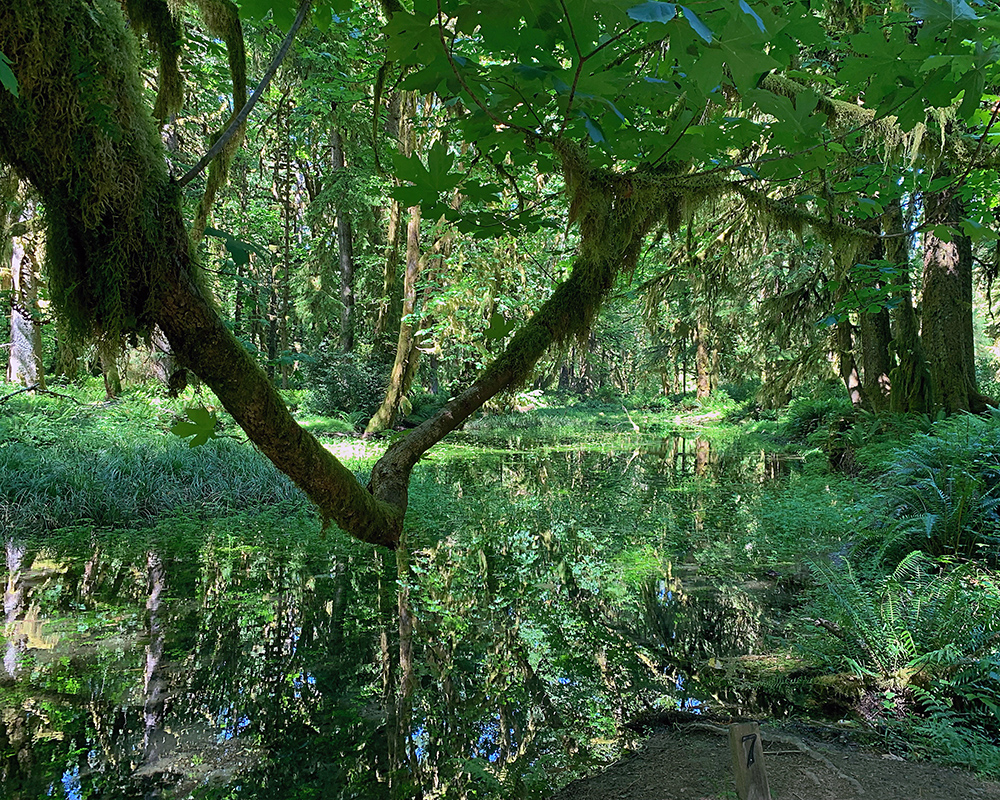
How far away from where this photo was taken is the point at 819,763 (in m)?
2.75

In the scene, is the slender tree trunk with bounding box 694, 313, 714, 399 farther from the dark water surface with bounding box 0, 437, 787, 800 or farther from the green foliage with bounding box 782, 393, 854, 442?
the dark water surface with bounding box 0, 437, 787, 800

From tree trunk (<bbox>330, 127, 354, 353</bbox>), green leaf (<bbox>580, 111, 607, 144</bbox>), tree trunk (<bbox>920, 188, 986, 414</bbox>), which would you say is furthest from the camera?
tree trunk (<bbox>330, 127, 354, 353</bbox>)

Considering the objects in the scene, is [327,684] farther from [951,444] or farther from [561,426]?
[561,426]

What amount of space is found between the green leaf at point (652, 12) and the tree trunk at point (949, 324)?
8.30m

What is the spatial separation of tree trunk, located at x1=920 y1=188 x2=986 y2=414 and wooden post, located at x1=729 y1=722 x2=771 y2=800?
23.3 ft

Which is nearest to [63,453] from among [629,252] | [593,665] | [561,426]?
[593,665]

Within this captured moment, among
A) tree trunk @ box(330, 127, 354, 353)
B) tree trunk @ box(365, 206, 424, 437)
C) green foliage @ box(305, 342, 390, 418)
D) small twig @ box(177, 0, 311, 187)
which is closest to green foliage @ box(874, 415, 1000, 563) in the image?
small twig @ box(177, 0, 311, 187)

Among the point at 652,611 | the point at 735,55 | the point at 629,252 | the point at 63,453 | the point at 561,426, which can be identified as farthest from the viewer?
the point at 561,426

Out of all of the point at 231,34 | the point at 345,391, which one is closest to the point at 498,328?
the point at 231,34

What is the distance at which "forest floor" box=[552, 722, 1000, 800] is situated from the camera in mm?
2547

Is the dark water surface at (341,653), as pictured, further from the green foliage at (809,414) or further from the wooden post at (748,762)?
the green foliage at (809,414)

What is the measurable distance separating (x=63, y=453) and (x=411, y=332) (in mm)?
7136

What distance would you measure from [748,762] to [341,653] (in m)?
2.51

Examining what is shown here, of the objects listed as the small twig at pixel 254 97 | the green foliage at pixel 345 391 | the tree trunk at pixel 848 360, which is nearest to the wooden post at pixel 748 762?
the small twig at pixel 254 97
